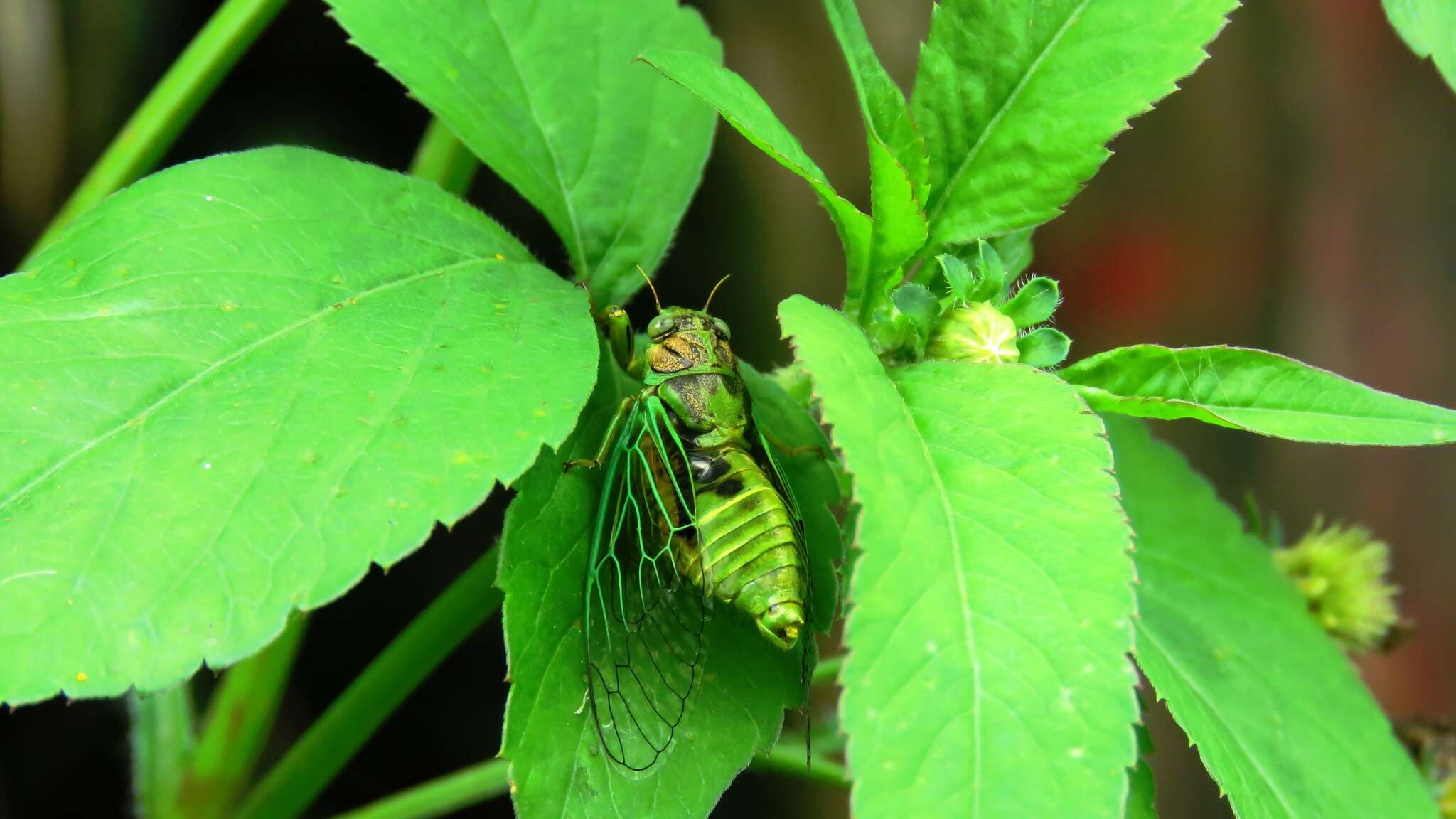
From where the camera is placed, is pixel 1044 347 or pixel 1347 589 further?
pixel 1347 589

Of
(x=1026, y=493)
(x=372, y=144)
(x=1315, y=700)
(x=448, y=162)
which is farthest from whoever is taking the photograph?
(x=372, y=144)

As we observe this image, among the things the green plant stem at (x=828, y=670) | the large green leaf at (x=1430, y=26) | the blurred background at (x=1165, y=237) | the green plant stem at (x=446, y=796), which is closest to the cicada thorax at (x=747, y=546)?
the green plant stem at (x=828, y=670)

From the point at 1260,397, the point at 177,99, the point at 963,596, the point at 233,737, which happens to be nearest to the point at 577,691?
the point at 963,596

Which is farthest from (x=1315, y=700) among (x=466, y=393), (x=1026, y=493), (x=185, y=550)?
(x=185, y=550)

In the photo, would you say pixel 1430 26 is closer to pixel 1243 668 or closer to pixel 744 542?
pixel 1243 668

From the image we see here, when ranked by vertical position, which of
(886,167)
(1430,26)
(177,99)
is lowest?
(177,99)

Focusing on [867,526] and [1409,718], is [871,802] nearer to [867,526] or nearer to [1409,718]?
[867,526]

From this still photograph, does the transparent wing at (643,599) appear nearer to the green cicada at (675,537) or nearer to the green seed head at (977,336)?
the green cicada at (675,537)
